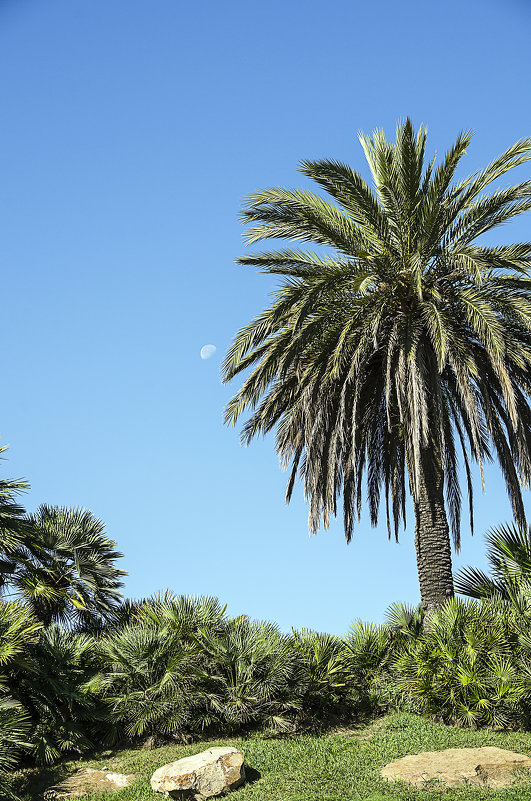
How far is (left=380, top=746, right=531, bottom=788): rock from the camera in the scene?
10.9 meters

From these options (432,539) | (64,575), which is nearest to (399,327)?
(432,539)

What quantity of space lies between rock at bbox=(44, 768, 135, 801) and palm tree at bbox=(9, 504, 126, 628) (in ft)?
14.0

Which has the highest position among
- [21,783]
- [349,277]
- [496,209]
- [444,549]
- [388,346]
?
[496,209]

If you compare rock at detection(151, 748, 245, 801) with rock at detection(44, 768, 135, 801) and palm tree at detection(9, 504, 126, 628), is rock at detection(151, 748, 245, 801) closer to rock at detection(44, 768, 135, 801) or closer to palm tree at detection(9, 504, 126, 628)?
rock at detection(44, 768, 135, 801)

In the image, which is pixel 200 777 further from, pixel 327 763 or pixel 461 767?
pixel 461 767

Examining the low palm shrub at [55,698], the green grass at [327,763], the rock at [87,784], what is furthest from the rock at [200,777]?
the low palm shrub at [55,698]

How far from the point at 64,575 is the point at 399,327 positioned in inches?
375

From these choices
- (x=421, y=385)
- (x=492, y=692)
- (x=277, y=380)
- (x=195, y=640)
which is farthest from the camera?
(x=277, y=380)

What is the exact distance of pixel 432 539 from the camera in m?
16.9

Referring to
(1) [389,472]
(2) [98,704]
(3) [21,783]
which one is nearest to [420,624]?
(1) [389,472]

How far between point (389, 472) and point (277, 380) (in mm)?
4005

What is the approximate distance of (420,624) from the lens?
17656 millimetres

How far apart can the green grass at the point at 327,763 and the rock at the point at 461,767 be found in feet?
0.91

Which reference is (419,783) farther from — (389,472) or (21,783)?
(389,472)
